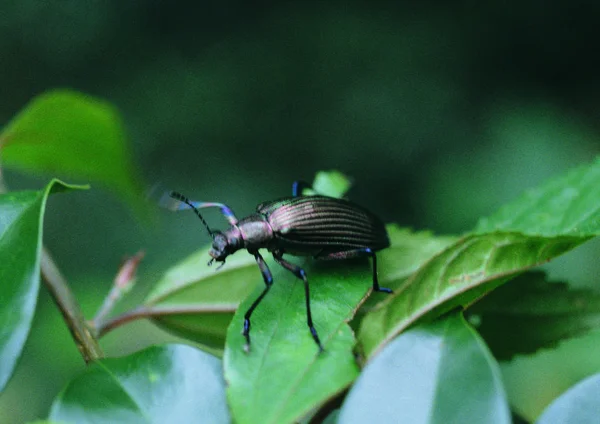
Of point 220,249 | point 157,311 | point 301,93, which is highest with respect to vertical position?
point 220,249

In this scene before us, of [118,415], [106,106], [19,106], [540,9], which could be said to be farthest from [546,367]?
[19,106]

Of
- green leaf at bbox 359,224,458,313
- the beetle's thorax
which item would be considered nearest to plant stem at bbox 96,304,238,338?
the beetle's thorax

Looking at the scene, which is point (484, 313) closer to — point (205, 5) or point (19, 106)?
point (205, 5)

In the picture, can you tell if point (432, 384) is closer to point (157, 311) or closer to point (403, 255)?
point (403, 255)

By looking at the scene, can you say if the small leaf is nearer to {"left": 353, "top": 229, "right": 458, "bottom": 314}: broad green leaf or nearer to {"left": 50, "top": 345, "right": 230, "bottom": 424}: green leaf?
{"left": 353, "top": 229, "right": 458, "bottom": 314}: broad green leaf

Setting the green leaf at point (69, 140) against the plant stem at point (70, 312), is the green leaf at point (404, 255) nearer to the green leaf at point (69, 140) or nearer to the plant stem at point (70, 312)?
the plant stem at point (70, 312)

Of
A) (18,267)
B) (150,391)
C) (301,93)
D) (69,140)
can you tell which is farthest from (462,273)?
(301,93)
